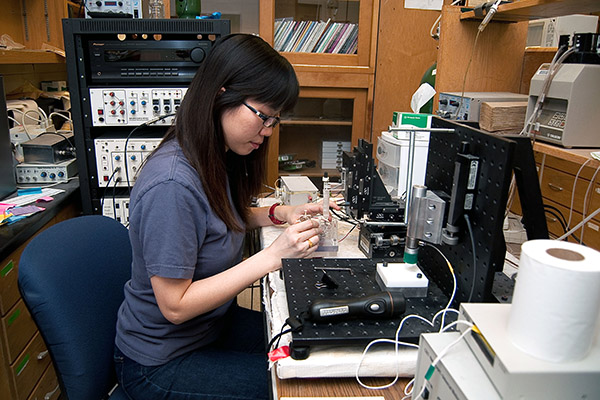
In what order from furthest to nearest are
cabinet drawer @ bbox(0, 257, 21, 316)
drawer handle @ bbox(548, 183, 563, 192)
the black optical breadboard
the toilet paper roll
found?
1. drawer handle @ bbox(548, 183, 563, 192)
2. cabinet drawer @ bbox(0, 257, 21, 316)
3. the black optical breadboard
4. the toilet paper roll

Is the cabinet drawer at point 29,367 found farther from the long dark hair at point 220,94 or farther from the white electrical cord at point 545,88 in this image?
the white electrical cord at point 545,88

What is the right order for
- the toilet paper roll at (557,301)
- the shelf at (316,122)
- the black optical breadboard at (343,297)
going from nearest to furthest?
the toilet paper roll at (557,301)
the black optical breadboard at (343,297)
the shelf at (316,122)

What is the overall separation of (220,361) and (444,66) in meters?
1.47

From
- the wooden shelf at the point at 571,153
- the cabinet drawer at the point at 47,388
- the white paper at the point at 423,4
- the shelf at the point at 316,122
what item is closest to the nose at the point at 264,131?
the wooden shelf at the point at 571,153

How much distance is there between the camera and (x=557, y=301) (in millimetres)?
552

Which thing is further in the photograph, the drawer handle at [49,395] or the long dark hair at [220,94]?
the drawer handle at [49,395]

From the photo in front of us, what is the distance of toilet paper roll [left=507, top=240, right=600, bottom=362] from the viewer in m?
0.54

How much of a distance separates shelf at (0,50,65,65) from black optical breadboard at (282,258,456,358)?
1.55m

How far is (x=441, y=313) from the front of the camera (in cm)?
92

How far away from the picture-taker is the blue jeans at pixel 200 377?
3.44ft

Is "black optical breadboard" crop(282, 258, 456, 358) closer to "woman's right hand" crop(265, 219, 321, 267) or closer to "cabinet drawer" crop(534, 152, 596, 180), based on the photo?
"woman's right hand" crop(265, 219, 321, 267)

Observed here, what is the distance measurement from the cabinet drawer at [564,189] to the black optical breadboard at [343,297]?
1.26m

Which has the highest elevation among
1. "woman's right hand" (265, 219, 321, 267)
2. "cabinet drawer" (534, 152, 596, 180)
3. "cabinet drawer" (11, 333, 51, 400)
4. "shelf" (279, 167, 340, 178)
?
"cabinet drawer" (534, 152, 596, 180)

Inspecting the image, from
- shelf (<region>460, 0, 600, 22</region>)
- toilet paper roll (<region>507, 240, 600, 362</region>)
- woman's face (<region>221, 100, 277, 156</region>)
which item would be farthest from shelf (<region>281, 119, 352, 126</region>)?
toilet paper roll (<region>507, 240, 600, 362</region>)
